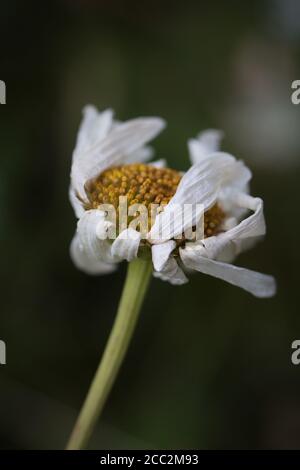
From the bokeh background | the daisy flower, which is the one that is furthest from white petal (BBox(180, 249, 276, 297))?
the bokeh background

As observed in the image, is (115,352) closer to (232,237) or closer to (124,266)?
(232,237)

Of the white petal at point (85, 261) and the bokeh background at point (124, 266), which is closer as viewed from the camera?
the white petal at point (85, 261)

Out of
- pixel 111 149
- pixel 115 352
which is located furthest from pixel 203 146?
pixel 115 352

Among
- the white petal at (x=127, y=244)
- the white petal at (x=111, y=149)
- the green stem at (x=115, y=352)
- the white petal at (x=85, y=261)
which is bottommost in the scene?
the green stem at (x=115, y=352)

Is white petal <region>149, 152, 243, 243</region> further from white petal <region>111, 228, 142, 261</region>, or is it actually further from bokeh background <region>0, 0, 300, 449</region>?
bokeh background <region>0, 0, 300, 449</region>

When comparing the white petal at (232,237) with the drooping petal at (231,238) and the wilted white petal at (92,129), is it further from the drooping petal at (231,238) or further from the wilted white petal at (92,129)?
the wilted white petal at (92,129)

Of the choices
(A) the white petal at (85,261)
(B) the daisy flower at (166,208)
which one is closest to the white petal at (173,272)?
(B) the daisy flower at (166,208)

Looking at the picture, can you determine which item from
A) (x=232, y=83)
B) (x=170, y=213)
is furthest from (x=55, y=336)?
(x=232, y=83)
